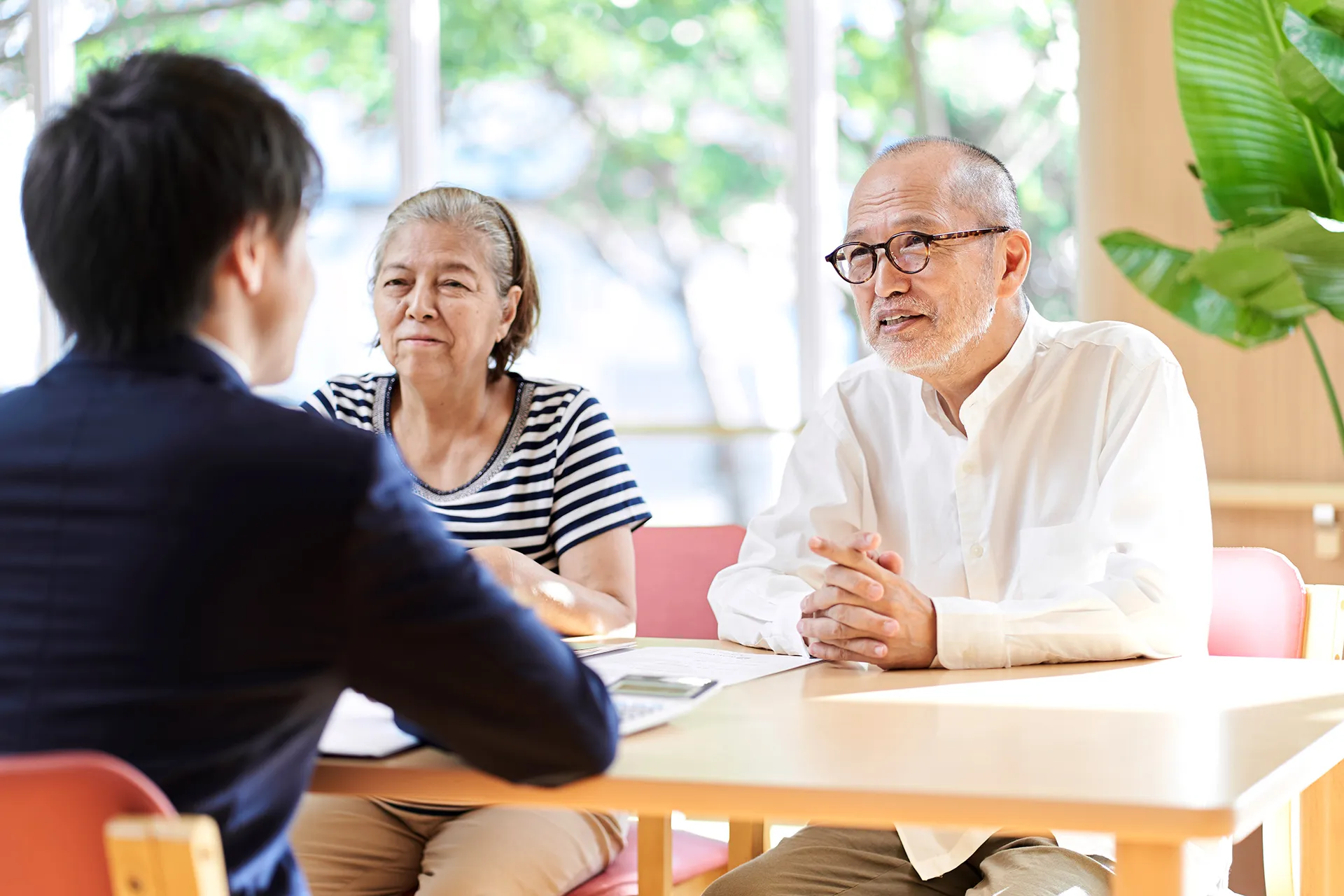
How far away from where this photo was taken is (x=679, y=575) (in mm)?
2213

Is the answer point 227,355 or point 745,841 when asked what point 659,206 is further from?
point 227,355

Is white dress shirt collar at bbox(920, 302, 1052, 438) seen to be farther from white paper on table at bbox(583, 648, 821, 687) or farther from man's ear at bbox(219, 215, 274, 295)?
man's ear at bbox(219, 215, 274, 295)

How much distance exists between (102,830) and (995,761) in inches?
26.4

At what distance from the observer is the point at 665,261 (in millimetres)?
4500

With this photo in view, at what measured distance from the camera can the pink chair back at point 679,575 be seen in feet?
7.17

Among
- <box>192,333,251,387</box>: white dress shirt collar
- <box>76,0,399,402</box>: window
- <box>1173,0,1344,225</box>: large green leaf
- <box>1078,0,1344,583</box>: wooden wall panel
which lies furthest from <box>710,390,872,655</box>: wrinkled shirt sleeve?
<box>76,0,399,402</box>: window

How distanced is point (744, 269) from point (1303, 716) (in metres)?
3.33

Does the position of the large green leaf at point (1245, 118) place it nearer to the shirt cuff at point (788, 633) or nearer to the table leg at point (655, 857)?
the shirt cuff at point (788, 633)

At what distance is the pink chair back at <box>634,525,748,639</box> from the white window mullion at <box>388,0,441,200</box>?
2.72m

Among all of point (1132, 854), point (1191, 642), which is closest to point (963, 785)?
point (1132, 854)

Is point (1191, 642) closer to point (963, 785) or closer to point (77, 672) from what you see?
point (963, 785)

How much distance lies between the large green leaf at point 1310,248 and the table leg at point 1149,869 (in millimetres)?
1685

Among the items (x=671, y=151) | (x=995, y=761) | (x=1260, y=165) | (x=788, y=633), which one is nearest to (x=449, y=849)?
(x=788, y=633)

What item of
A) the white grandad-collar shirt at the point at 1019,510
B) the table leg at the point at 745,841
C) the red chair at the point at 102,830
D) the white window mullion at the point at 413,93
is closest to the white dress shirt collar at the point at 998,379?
the white grandad-collar shirt at the point at 1019,510
